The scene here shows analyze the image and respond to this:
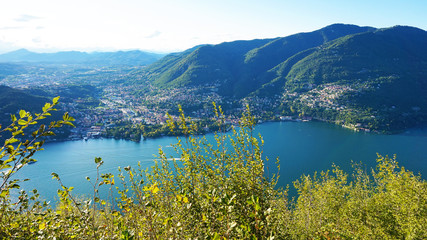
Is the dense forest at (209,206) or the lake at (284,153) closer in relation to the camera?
the dense forest at (209,206)

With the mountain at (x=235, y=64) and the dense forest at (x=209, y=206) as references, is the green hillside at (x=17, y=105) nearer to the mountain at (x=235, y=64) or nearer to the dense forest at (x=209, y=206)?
the dense forest at (x=209, y=206)

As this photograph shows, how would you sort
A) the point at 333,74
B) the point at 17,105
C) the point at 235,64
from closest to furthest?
the point at 17,105, the point at 333,74, the point at 235,64

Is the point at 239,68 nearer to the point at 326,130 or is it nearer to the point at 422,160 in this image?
the point at 326,130

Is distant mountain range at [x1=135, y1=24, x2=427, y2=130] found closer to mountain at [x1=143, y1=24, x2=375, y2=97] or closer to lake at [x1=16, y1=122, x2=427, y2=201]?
mountain at [x1=143, y1=24, x2=375, y2=97]

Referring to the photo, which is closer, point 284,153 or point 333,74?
point 284,153

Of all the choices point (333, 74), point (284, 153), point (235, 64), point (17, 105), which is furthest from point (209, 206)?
point (235, 64)

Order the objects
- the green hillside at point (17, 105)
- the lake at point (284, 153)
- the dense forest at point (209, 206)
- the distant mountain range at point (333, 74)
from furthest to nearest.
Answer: the distant mountain range at point (333, 74), the green hillside at point (17, 105), the lake at point (284, 153), the dense forest at point (209, 206)

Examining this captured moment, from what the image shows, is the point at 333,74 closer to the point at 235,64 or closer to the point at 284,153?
Answer: the point at 235,64

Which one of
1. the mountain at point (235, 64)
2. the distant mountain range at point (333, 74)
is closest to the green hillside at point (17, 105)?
the distant mountain range at point (333, 74)
